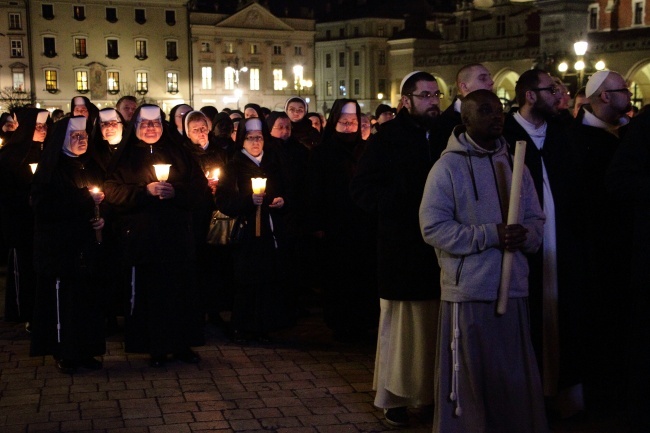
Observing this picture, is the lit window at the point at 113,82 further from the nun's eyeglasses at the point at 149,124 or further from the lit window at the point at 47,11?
the nun's eyeglasses at the point at 149,124

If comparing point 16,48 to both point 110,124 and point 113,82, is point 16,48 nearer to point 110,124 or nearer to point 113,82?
point 113,82

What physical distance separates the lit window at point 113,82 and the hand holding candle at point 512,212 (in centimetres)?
8030

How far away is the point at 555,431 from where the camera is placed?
6.09 meters

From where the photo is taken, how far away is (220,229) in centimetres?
891

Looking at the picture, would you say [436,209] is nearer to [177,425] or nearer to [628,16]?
[177,425]

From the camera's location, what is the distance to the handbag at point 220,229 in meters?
8.85

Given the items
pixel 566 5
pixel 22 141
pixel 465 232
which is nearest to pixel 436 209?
pixel 465 232

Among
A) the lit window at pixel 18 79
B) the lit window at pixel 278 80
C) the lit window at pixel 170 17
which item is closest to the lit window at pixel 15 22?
the lit window at pixel 18 79

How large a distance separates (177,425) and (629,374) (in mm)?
2931

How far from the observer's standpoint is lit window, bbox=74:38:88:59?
8094 cm

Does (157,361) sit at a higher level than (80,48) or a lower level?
lower

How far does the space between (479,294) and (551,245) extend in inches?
47.7

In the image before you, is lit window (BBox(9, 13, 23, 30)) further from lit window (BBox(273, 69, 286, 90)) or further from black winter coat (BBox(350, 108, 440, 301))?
black winter coat (BBox(350, 108, 440, 301))

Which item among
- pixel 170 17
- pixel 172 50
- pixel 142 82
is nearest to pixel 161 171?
pixel 142 82
